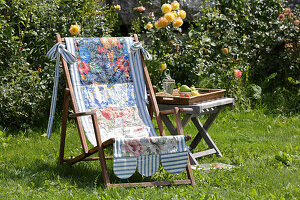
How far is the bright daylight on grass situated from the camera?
338cm

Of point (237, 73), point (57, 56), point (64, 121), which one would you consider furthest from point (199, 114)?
point (237, 73)

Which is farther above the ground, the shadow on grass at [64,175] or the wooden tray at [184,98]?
the wooden tray at [184,98]

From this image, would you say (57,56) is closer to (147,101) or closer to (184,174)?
(147,101)

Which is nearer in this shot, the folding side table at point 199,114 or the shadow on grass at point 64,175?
the shadow on grass at point 64,175

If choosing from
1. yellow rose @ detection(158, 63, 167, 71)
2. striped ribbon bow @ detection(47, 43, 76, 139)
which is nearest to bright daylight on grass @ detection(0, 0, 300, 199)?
striped ribbon bow @ detection(47, 43, 76, 139)

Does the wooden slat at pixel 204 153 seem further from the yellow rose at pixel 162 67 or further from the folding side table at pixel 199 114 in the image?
the yellow rose at pixel 162 67

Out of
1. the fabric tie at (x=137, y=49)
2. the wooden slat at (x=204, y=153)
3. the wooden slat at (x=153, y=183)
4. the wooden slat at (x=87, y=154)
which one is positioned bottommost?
the wooden slat at (x=204, y=153)

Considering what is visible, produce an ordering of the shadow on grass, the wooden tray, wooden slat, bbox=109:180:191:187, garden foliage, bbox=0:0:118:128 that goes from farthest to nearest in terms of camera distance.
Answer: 1. garden foliage, bbox=0:0:118:128
2. the wooden tray
3. the shadow on grass
4. wooden slat, bbox=109:180:191:187

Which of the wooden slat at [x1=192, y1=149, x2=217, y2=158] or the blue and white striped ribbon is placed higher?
the blue and white striped ribbon

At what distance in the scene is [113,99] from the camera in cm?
409

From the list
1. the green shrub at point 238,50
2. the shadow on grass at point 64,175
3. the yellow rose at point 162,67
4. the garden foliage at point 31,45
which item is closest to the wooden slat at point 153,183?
the shadow on grass at point 64,175

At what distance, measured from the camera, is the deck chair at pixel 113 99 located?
11.3 ft

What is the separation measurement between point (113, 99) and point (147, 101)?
326 millimetres

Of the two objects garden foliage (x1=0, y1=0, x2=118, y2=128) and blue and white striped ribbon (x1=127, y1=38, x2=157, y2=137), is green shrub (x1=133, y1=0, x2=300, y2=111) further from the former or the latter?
blue and white striped ribbon (x1=127, y1=38, x2=157, y2=137)
